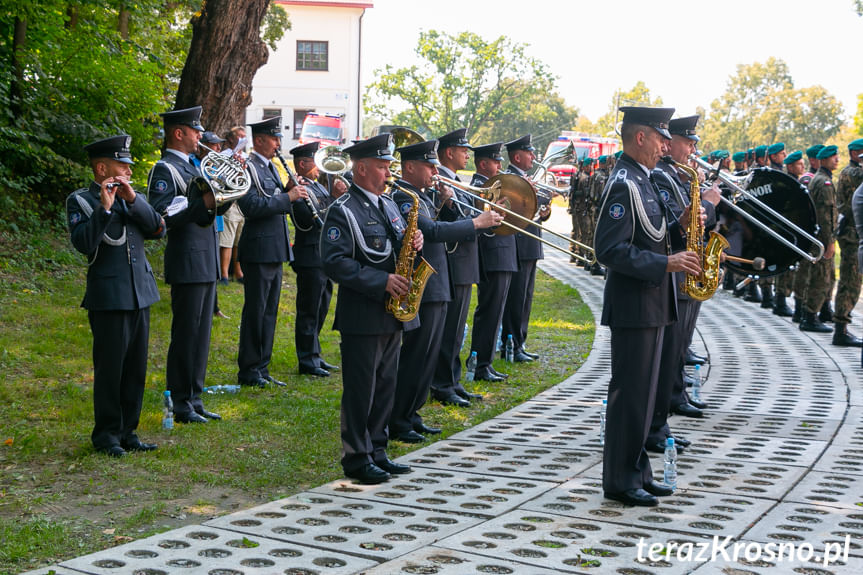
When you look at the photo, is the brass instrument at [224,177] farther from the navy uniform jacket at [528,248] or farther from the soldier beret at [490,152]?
the navy uniform jacket at [528,248]

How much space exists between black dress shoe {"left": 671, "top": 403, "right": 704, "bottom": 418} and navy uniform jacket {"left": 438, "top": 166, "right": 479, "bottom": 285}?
6.94 feet

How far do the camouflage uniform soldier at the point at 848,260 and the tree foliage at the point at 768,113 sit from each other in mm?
67914

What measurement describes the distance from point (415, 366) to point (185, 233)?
2148mm

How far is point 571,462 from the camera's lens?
22.0ft

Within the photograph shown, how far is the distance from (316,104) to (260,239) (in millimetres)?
42729

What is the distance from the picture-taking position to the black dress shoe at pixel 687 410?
8211 mm

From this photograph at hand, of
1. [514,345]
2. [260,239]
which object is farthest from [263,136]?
[514,345]

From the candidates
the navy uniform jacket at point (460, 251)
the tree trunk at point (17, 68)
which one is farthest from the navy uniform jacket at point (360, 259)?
the tree trunk at point (17, 68)

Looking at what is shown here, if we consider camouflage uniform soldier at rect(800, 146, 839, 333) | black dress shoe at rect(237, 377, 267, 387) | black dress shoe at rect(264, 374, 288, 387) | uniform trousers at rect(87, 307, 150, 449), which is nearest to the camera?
uniform trousers at rect(87, 307, 150, 449)

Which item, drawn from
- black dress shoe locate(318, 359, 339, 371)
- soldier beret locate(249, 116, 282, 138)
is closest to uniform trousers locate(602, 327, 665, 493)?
soldier beret locate(249, 116, 282, 138)

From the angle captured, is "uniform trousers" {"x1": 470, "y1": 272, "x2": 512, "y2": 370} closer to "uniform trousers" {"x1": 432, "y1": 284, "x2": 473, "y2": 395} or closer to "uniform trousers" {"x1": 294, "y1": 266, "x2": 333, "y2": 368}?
"uniform trousers" {"x1": 432, "y1": 284, "x2": 473, "y2": 395}

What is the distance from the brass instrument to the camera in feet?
24.0

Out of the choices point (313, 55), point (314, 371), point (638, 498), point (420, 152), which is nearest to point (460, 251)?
point (420, 152)

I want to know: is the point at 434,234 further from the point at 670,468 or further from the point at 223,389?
the point at 223,389
